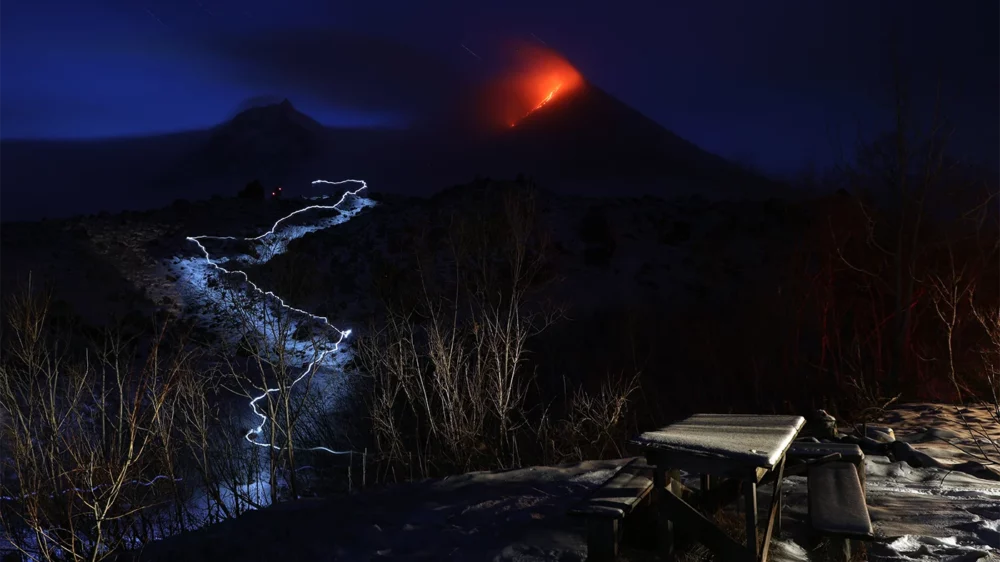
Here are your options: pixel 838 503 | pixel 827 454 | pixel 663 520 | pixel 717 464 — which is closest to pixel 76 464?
pixel 663 520

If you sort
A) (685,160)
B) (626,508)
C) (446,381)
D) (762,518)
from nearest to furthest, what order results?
(626,508)
(762,518)
(446,381)
(685,160)

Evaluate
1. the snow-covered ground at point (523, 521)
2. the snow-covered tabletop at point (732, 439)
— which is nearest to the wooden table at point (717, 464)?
the snow-covered tabletop at point (732, 439)

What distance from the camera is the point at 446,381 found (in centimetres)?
777

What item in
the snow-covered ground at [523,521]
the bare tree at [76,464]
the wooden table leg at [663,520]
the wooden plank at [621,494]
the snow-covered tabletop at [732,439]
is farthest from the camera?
the bare tree at [76,464]

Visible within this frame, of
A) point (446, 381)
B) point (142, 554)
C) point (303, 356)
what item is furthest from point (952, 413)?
point (303, 356)

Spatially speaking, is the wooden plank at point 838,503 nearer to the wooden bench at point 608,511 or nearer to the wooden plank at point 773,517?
Result: the wooden plank at point 773,517

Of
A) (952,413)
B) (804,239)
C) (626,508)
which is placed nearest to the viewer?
(626,508)

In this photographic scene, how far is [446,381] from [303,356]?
11.4 m

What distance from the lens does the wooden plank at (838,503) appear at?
380cm

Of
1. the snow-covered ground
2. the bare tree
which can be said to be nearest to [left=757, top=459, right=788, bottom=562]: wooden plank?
the snow-covered ground

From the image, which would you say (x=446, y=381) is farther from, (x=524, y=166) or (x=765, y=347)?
(x=524, y=166)

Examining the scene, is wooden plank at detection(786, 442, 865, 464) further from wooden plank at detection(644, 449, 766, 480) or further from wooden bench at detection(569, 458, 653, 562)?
wooden plank at detection(644, 449, 766, 480)

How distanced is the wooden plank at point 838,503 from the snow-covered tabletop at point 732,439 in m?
A: 0.42

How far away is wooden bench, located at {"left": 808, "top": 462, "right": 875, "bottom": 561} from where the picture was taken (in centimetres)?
379
